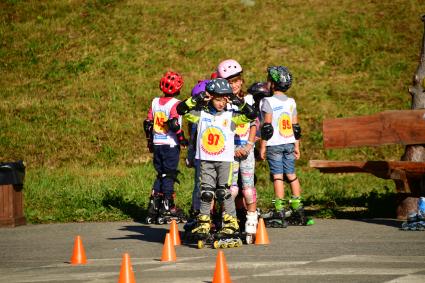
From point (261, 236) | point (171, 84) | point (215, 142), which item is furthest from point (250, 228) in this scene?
point (171, 84)

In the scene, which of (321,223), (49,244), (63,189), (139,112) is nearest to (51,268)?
(49,244)

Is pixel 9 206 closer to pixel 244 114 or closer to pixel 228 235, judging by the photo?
pixel 228 235

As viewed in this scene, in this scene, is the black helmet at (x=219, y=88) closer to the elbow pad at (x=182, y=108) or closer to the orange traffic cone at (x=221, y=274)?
the elbow pad at (x=182, y=108)

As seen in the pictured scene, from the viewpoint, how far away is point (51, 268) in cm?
1019

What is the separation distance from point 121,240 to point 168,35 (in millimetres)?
20043

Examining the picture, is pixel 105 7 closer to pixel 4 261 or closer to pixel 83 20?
pixel 83 20

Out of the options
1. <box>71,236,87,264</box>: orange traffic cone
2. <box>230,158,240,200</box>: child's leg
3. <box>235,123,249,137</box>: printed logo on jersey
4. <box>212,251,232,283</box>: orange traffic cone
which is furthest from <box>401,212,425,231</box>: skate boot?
<box>212,251,232,283</box>: orange traffic cone

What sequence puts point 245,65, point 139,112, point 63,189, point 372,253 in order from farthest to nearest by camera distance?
1. point 245,65
2. point 139,112
3. point 63,189
4. point 372,253

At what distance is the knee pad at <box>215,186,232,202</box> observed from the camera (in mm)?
11406

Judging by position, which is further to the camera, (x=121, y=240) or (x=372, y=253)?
(x=121, y=240)

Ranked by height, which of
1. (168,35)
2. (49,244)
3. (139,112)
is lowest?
(49,244)

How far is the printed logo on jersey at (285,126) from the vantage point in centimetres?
1365

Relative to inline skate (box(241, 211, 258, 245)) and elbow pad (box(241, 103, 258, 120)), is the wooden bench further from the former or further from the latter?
elbow pad (box(241, 103, 258, 120))

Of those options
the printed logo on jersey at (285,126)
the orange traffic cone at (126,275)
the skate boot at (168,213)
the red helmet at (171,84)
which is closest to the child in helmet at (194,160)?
the printed logo on jersey at (285,126)
